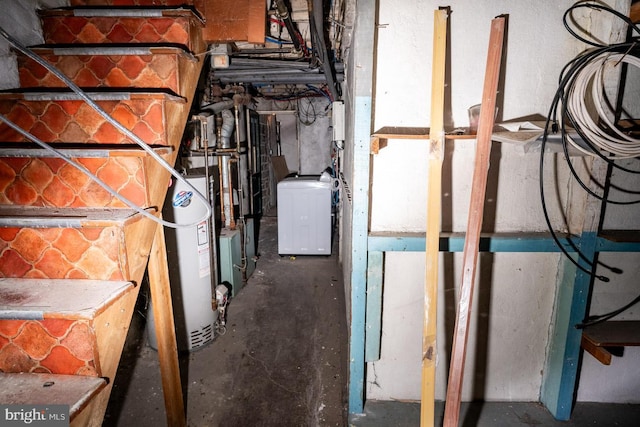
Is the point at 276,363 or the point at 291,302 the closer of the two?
the point at 276,363

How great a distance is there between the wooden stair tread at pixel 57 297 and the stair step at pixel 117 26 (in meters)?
1.69

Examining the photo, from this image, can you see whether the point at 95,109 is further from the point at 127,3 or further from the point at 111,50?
the point at 127,3

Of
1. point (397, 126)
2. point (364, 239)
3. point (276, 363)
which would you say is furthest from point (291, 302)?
point (397, 126)

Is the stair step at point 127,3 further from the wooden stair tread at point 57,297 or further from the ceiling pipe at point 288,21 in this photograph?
the wooden stair tread at point 57,297

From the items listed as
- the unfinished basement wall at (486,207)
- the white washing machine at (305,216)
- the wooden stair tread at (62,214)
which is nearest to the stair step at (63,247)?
the wooden stair tread at (62,214)

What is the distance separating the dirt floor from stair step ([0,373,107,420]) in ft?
5.26

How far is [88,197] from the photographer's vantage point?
182 cm

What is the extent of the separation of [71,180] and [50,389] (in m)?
1.07

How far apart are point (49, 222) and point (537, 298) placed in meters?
3.12

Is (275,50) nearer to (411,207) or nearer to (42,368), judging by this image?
(411,207)

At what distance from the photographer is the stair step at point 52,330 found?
1345mm

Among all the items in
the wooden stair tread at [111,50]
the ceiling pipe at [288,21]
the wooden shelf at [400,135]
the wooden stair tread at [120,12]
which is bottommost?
the wooden shelf at [400,135]

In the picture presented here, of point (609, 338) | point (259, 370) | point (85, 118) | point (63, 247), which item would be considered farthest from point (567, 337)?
point (85, 118)

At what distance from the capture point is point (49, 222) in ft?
5.14
